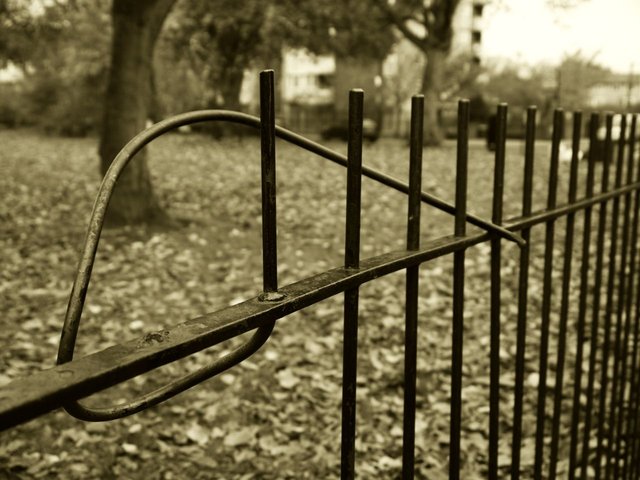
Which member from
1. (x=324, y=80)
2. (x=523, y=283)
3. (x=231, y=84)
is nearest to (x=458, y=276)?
(x=523, y=283)

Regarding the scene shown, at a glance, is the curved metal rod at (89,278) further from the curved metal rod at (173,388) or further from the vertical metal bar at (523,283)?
the vertical metal bar at (523,283)

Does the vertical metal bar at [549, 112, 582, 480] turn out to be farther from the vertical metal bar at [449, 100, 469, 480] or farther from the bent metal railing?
the vertical metal bar at [449, 100, 469, 480]

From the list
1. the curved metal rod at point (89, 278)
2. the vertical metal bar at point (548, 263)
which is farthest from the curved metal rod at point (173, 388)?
the vertical metal bar at point (548, 263)

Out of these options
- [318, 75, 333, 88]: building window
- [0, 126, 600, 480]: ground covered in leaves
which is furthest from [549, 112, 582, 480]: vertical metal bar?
[318, 75, 333, 88]: building window

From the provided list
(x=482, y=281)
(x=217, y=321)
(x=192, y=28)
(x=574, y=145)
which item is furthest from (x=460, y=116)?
(x=192, y=28)

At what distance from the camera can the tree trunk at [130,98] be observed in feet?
23.8

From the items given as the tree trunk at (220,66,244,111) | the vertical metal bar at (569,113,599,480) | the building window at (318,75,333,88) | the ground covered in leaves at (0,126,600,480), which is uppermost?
the building window at (318,75,333,88)

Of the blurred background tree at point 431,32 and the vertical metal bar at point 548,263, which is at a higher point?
the blurred background tree at point 431,32

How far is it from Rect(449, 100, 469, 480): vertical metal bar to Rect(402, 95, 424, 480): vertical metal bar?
0.47ft

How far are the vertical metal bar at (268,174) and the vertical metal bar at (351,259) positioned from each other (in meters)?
0.16

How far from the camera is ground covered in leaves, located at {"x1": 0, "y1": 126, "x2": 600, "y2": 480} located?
323 centimetres

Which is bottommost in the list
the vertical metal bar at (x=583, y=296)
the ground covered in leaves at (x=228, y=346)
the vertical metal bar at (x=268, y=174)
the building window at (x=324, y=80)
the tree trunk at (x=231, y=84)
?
the ground covered in leaves at (x=228, y=346)

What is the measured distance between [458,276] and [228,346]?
10.5ft

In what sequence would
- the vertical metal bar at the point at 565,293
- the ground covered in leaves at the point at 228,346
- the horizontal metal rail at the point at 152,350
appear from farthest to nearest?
the ground covered in leaves at the point at 228,346, the vertical metal bar at the point at 565,293, the horizontal metal rail at the point at 152,350
